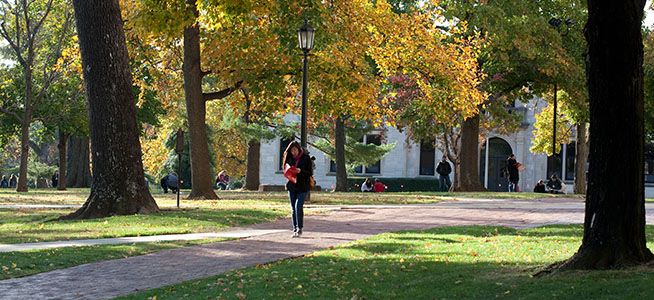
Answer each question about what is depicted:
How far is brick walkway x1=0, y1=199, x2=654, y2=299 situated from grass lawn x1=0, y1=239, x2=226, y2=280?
0.96ft

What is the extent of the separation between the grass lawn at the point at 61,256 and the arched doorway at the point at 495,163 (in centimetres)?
5287

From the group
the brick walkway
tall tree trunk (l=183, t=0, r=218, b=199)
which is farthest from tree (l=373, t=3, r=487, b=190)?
tall tree trunk (l=183, t=0, r=218, b=199)

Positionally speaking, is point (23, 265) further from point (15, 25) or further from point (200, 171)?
point (15, 25)

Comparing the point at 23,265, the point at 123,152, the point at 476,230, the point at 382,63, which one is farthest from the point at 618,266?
the point at 382,63

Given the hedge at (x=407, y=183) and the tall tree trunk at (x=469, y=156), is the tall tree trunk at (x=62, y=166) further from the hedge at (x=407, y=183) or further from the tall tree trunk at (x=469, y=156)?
the hedge at (x=407, y=183)

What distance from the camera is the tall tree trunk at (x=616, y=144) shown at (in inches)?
435

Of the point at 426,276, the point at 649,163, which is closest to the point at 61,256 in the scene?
the point at 426,276

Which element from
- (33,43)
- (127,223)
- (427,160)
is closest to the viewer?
(127,223)

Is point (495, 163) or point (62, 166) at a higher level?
point (495, 163)

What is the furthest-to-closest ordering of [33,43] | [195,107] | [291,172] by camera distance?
[33,43] < [195,107] < [291,172]

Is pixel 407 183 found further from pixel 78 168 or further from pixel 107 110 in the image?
pixel 107 110

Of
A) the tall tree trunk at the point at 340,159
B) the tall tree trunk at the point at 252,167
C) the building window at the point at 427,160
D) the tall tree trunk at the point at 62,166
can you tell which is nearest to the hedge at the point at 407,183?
the building window at the point at 427,160

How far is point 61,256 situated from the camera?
49.7 feet

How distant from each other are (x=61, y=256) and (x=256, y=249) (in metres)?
3.08
